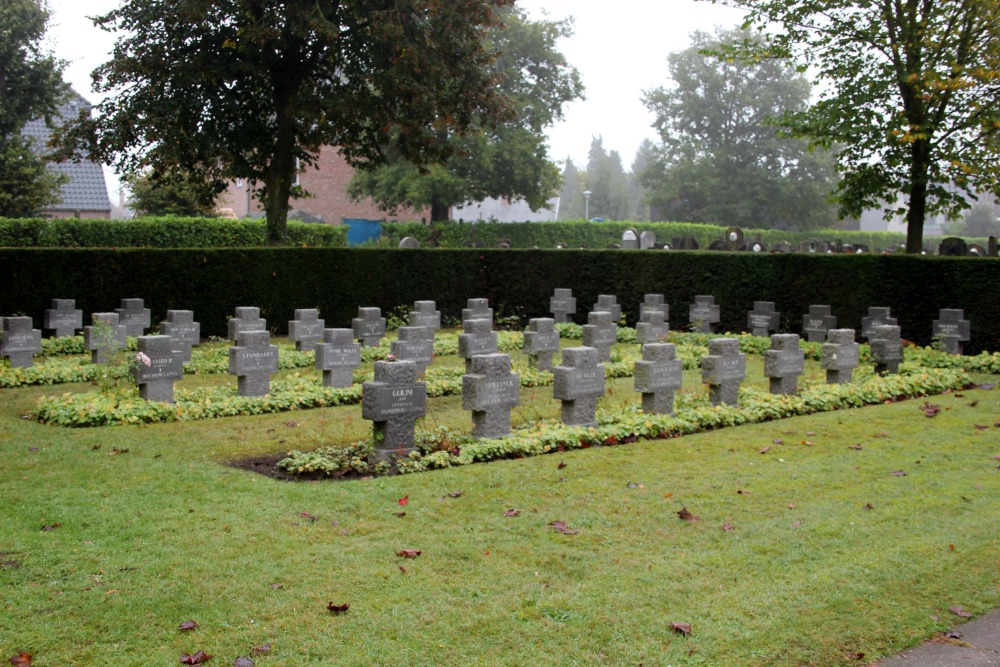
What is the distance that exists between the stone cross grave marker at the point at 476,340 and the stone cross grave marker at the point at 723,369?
349 cm

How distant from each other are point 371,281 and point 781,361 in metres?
10.8

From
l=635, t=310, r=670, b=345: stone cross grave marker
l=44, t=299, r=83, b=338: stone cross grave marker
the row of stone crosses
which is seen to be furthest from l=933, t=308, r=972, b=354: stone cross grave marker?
l=44, t=299, r=83, b=338: stone cross grave marker

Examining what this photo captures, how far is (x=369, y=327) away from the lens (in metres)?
17.1

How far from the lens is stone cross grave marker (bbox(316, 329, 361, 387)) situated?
42.0ft

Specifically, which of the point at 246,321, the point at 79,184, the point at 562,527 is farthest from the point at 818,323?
the point at 79,184

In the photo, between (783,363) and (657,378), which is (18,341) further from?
(783,363)

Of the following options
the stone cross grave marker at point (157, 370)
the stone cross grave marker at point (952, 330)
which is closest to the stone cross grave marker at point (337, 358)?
the stone cross grave marker at point (157, 370)

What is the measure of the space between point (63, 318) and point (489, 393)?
406 inches

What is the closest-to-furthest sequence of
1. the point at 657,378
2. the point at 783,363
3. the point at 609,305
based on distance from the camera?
the point at 657,378 → the point at 783,363 → the point at 609,305

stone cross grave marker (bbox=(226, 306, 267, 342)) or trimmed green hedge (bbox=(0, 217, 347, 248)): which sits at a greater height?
trimmed green hedge (bbox=(0, 217, 347, 248))

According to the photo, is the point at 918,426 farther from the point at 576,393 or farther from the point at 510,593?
the point at 510,593

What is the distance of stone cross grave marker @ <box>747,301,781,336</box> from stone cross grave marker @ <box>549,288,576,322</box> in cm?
387

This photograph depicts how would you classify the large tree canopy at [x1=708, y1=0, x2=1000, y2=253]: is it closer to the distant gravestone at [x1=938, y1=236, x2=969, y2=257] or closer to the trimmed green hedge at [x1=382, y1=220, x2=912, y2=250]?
the distant gravestone at [x1=938, y1=236, x2=969, y2=257]

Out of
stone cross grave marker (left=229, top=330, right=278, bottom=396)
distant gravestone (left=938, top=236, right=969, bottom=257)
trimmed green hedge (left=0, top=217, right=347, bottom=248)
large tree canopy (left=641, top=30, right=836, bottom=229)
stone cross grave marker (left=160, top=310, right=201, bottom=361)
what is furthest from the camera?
large tree canopy (left=641, top=30, right=836, bottom=229)
